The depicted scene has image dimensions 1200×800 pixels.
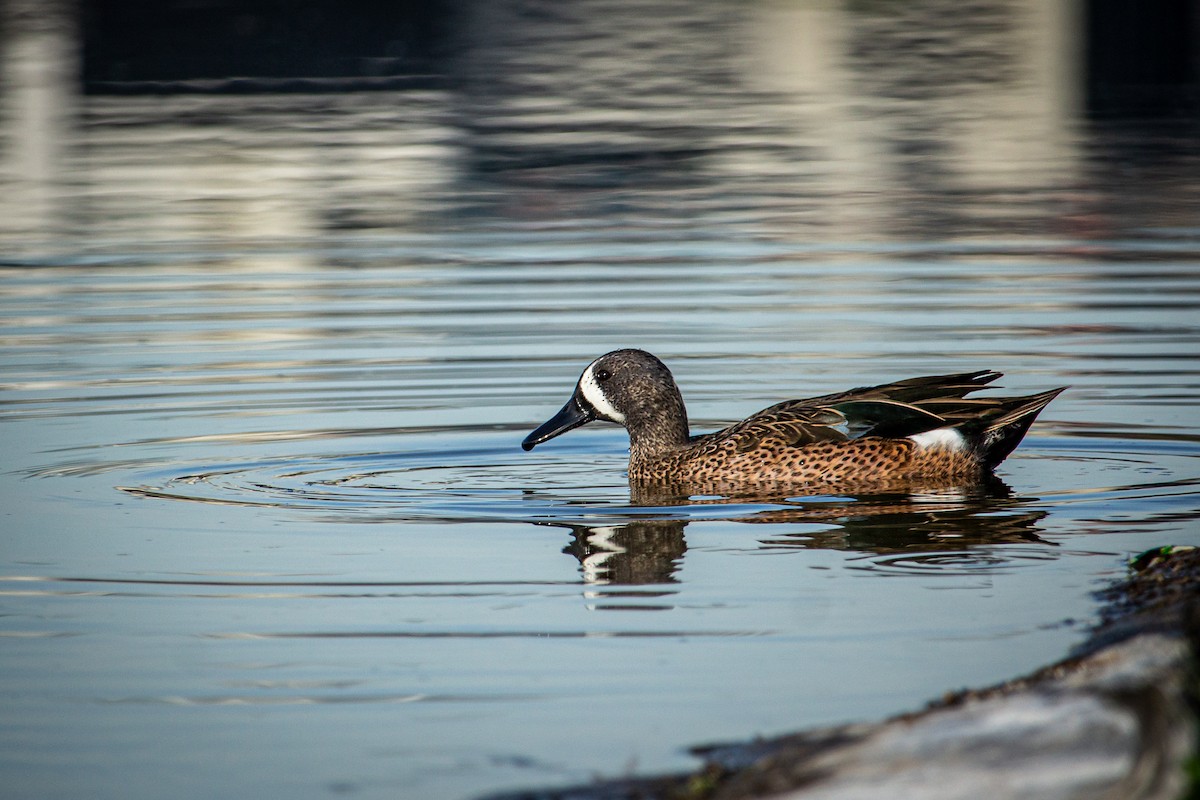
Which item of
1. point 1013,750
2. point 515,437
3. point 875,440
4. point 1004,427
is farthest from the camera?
point 515,437

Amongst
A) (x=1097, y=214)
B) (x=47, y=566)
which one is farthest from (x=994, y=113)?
(x=47, y=566)

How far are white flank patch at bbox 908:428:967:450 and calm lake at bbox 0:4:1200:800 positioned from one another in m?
0.29

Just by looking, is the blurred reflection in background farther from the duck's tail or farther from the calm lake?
the duck's tail

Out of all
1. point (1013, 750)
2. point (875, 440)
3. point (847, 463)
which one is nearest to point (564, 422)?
point (847, 463)

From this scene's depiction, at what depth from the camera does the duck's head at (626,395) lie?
982 cm

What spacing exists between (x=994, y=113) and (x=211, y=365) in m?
17.8

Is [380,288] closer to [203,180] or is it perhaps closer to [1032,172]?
[203,180]

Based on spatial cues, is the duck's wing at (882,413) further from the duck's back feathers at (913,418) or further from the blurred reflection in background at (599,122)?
the blurred reflection in background at (599,122)

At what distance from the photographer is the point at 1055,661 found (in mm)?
5871

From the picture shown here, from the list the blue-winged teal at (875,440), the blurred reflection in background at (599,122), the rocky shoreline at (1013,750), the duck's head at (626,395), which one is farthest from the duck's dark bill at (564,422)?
the blurred reflection in background at (599,122)

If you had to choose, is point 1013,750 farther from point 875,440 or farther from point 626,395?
point 626,395

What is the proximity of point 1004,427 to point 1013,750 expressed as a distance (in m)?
4.90

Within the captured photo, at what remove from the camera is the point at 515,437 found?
10.2 metres

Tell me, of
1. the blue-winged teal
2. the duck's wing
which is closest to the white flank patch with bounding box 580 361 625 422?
the blue-winged teal
